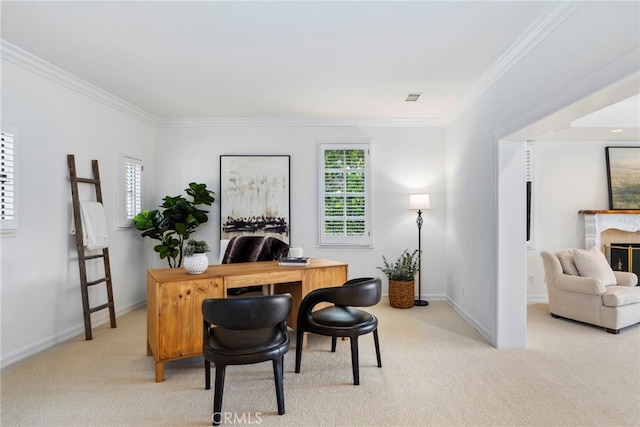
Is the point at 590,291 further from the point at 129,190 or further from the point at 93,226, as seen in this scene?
the point at 129,190

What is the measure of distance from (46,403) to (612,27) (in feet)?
14.0

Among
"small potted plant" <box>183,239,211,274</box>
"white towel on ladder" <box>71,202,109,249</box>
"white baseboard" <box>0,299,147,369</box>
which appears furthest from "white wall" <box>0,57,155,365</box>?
"small potted plant" <box>183,239,211,274</box>

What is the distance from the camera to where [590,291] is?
3.94 metres

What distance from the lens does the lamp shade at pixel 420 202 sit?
4.95m

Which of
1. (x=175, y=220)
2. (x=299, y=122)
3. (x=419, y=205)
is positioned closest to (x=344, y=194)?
(x=419, y=205)

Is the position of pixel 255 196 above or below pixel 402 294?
above

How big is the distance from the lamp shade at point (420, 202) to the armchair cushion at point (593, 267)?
1.87 m

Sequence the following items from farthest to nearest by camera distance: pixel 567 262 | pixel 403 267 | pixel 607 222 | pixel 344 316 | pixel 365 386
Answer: pixel 607 222 → pixel 403 267 → pixel 567 262 → pixel 344 316 → pixel 365 386

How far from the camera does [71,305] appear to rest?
371 cm

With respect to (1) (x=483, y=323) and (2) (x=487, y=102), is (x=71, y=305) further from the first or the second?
(2) (x=487, y=102)

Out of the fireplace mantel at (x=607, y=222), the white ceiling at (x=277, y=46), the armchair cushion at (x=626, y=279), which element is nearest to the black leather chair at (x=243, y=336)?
the white ceiling at (x=277, y=46)

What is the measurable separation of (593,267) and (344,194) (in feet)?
10.6

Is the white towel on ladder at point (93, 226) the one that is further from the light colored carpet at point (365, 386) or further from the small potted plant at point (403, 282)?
the small potted plant at point (403, 282)

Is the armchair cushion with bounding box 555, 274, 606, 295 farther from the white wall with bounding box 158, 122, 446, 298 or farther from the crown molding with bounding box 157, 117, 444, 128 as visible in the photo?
the crown molding with bounding box 157, 117, 444, 128
